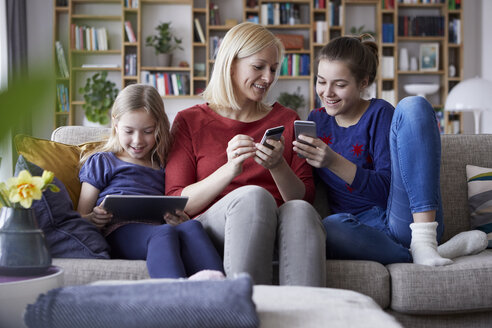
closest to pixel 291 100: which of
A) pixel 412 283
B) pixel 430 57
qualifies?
pixel 430 57

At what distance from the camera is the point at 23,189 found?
2.92ft

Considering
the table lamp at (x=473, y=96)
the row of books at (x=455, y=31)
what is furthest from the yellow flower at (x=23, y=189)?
the row of books at (x=455, y=31)

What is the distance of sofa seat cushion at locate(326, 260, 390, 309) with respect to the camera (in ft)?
4.75

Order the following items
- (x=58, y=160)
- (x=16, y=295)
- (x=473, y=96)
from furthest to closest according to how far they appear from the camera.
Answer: (x=473, y=96) → (x=58, y=160) → (x=16, y=295)

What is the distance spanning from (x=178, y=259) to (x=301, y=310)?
0.64m

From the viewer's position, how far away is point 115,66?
5.77m

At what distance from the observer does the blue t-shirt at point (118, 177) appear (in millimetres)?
1699

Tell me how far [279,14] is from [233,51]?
166 inches

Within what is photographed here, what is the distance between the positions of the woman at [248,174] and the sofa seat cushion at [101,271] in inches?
9.1

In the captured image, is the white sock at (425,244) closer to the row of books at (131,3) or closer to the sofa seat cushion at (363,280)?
the sofa seat cushion at (363,280)

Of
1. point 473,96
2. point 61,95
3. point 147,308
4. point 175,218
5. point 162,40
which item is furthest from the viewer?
point 162,40

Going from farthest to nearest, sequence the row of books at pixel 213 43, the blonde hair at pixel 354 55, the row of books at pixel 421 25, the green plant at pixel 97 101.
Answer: the row of books at pixel 421 25 < the row of books at pixel 213 43 < the green plant at pixel 97 101 < the blonde hair at pixel 354 55

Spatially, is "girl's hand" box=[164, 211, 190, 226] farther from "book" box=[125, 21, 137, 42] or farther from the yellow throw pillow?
"book" box=[125, 21, 137, 42]

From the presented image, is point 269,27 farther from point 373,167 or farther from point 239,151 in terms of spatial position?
point 239,151
